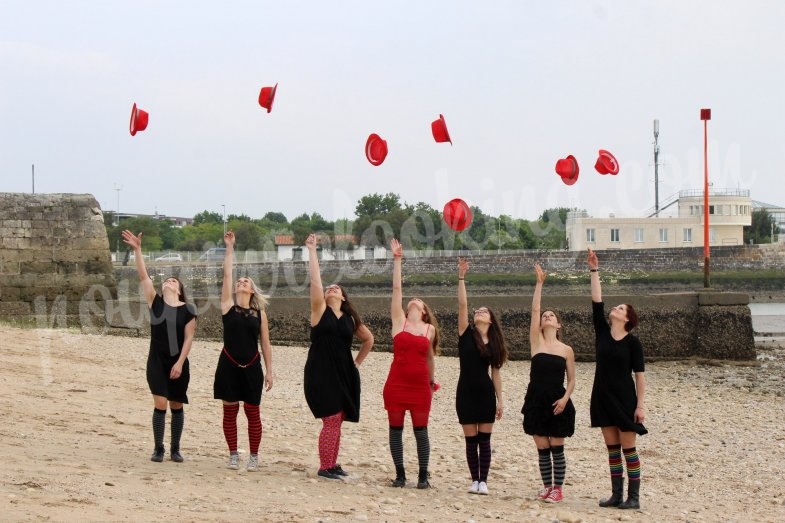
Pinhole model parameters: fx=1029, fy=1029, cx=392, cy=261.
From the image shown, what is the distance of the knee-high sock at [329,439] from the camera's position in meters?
7.59

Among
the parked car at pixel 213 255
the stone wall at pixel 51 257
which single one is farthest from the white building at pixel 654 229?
the stone wall at pixel 51 257

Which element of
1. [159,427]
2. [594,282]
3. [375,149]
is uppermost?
[375,149]

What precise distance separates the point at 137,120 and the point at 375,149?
9.00ft

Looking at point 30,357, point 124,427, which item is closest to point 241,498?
point 124,427

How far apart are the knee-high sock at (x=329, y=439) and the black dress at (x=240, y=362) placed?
584mm

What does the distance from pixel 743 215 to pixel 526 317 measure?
50536mm

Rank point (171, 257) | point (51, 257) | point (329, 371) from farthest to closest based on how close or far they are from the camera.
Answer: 1. point (171, 257)
2. point (51, 257)
3. point (329, 371)

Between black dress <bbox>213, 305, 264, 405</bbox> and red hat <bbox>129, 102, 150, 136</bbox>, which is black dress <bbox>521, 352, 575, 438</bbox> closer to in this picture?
black dress <bbox>213, 305, 264, 405</bbox>

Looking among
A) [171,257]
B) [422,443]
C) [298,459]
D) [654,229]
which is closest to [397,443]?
[422,443]

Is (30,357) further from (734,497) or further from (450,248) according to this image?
(450,248)

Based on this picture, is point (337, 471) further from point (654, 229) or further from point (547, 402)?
point (654, 229)

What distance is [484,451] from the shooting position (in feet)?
25.0

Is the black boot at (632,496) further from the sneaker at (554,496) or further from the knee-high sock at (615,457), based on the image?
the sneaker at (554,496)

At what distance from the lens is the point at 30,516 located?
5.50m
